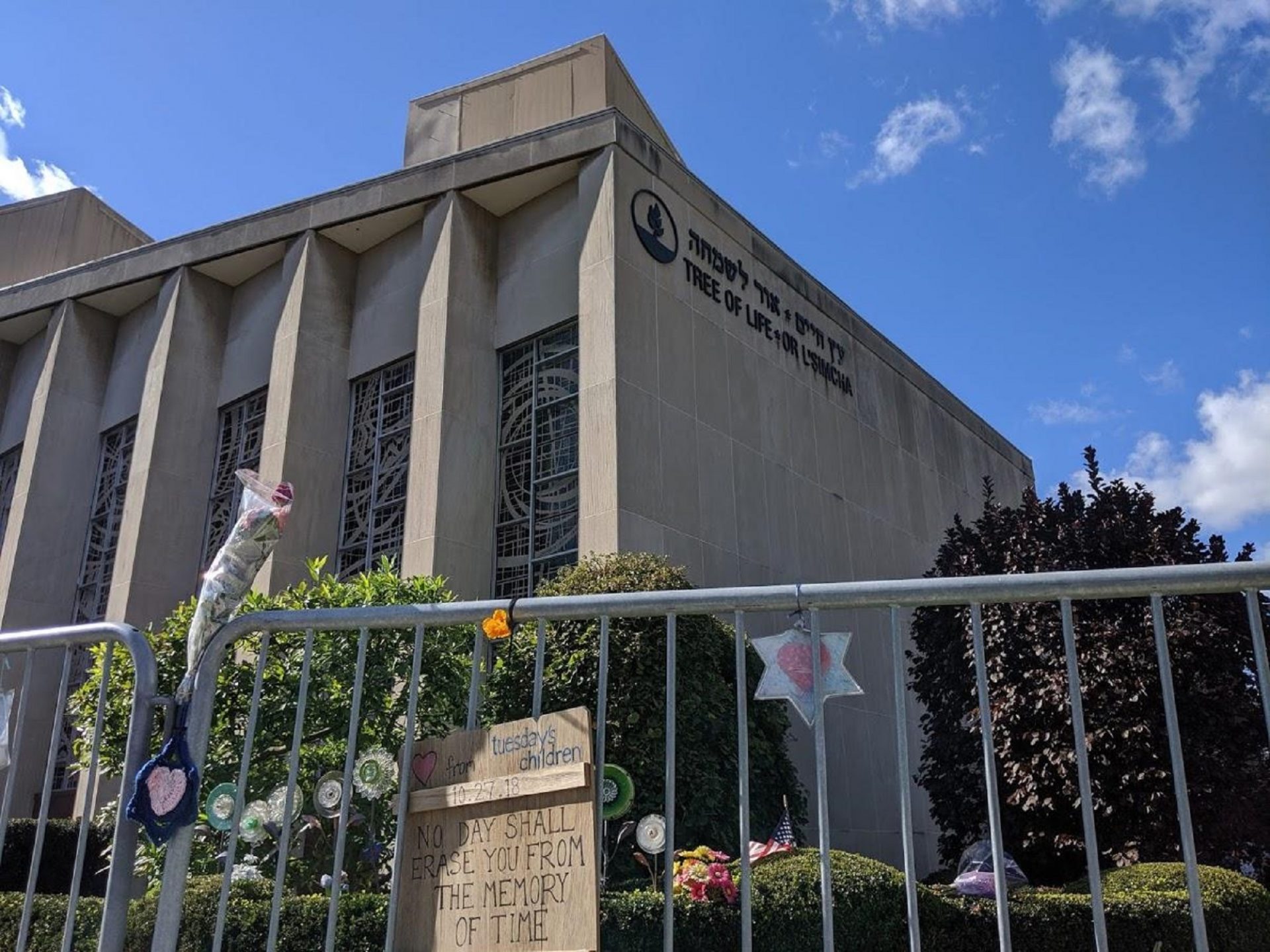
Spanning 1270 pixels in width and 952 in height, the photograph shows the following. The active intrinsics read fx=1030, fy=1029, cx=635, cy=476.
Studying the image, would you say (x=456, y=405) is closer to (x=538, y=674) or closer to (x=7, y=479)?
(x=538, y=674)

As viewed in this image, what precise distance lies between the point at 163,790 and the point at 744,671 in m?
1.84

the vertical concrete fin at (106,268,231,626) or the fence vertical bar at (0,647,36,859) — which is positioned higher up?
the vertical concrete fin at (106,268,231,626)

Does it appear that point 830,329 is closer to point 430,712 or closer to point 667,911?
point 430,712

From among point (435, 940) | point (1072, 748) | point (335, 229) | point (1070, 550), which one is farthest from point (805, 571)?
point (435, 940)

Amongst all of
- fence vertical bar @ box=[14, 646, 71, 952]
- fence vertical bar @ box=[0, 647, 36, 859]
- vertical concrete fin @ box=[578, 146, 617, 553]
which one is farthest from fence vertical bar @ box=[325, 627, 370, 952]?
vertical concrete fin @ box=[578, 146, 617, 553]

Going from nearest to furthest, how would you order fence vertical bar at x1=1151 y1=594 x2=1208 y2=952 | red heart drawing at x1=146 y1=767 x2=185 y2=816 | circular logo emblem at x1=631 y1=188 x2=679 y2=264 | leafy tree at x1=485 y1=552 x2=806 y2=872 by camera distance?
fence vertical bar at x1=1151 y1=594 x2=1208 y2=952, red heart drawing at x1=146 y1=767 x2=185 y2=816, leafy tree at x1=485 y1=552 x2=806 y2=872, circular logo emblem at x1=631 y1=188 x2=679 y2=264

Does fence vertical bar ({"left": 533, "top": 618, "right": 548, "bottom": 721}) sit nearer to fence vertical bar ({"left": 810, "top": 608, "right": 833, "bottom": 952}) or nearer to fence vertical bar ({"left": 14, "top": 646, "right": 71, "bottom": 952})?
fence vertical bar ({"left": 810, "top": 608, "right": 833, "bottom": 952})

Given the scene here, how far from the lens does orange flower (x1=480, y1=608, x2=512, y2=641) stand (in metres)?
2.99

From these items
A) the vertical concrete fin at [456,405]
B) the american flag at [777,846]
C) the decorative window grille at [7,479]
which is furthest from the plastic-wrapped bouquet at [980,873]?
the decorative window grille at [7,479]

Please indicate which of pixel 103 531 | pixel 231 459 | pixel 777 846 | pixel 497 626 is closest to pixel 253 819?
pixel 497 626

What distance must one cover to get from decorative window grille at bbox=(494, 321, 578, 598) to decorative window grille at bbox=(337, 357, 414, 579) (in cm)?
155

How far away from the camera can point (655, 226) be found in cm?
1341

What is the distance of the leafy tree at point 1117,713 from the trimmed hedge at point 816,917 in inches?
49.1

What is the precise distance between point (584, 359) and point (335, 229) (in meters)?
5.79
